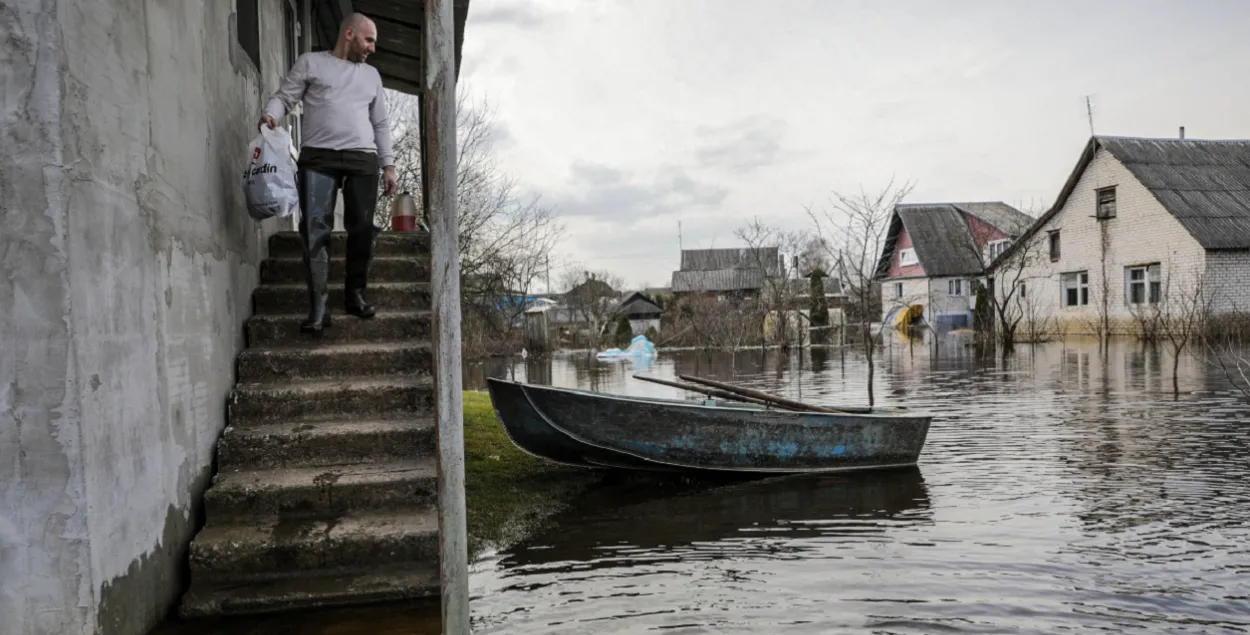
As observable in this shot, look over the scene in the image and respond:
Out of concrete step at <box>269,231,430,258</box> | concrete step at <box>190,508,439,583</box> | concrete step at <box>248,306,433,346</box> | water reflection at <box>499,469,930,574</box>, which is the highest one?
concrete step at <box>269,231,430,258</box>

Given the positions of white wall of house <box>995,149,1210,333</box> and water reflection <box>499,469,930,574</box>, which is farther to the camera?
white wall of house <box>995,149,1210,333</box>

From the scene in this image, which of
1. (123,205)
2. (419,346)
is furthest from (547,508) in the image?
(123,205)

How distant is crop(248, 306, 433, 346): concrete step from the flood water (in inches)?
61.5

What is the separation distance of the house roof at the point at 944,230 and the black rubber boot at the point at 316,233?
39.9m

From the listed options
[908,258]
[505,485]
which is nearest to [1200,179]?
[908,258]

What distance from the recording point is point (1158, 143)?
33.3 m

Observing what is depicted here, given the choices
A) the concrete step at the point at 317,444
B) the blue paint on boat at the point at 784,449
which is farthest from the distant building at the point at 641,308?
the concrete step at the point at 317,444

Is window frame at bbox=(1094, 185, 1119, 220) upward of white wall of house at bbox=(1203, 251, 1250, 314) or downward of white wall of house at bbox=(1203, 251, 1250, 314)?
upward

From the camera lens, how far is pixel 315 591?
165 inches

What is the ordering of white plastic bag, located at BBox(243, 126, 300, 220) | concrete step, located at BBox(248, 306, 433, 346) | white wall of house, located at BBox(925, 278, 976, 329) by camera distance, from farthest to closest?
white wall of house, located at BBox(925, 278, 976, 329) < concrete step, located at BBox(248, 306, 433, 346) < white plastic bag, located at BBox(243, 126, 300, 220)

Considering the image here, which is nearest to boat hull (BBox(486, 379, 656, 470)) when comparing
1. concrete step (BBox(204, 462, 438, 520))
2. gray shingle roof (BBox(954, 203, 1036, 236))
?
concrete step (BBox(204, 462, 438, 520))

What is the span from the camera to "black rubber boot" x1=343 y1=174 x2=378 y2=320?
5859 millimetres

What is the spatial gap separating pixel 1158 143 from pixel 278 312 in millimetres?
35355

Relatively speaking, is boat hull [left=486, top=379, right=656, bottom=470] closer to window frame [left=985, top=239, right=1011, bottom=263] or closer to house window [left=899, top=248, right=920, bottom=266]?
window frame [left=985, top=239, right=1011, bottom=263]
